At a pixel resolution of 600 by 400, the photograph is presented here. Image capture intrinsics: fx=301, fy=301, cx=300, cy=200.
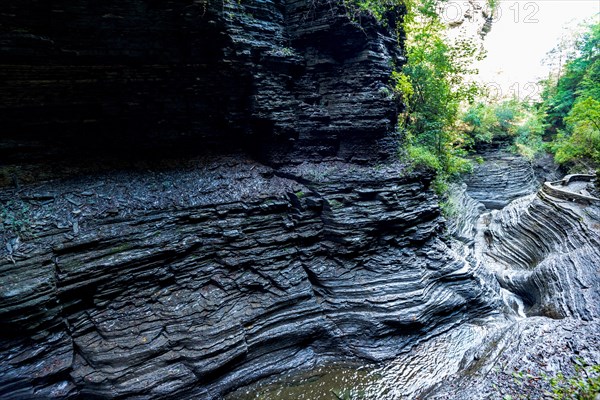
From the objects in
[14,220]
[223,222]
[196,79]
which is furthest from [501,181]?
[14,220]

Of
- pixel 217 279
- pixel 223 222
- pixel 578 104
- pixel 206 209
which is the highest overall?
pixel 578 104

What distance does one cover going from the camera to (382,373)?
6.71m

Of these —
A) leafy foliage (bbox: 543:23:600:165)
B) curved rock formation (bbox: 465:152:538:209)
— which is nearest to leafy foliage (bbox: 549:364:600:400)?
leafy foliage (bbox: 543:23:600:165)

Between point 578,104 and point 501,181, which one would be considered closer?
point 578,104

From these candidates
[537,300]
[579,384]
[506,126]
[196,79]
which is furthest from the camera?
[506,126]

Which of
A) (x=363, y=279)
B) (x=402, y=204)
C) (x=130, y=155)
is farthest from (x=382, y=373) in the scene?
(x=130, y=155)

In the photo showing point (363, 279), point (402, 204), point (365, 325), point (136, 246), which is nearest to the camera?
point (136, 246)

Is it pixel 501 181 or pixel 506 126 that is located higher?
pixel 506 126

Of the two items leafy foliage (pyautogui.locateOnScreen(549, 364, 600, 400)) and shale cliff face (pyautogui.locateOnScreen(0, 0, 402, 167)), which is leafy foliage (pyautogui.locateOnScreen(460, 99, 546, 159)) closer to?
shale cliff face (pyautogui.locateOnScreen(0, 0, 402, 167))

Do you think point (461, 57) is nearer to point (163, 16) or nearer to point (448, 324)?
point (448, 324)

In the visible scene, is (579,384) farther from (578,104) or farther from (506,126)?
(506,126)

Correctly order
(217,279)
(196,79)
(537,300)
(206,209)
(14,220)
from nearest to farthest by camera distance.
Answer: (14,220) → (217,279) → (206,209) → (196,79) → (537,300)

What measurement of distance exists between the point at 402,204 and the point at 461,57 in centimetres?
871

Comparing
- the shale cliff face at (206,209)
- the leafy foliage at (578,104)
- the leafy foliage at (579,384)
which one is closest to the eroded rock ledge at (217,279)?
the shale cliff face at (206,209)
